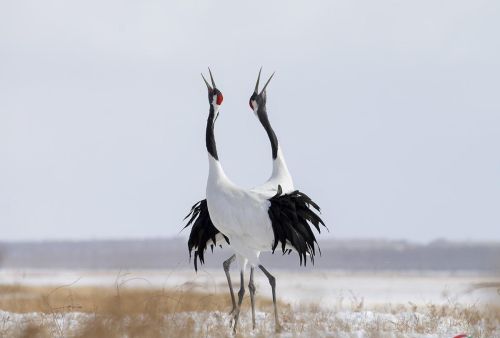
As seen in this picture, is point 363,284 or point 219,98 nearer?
point 219,98

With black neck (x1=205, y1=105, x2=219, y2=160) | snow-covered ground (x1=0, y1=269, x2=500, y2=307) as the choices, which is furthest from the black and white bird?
snow-covered ground (x1=0, y1=269, x2=500, y2=307)

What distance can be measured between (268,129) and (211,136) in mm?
978

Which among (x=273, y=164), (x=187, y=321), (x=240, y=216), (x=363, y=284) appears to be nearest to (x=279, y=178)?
(x=273, y=164)

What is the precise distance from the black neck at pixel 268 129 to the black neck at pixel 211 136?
32.4 inches

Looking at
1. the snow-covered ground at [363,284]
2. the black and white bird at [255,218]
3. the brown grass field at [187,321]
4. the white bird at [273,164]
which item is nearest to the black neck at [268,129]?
the white bird at [273,164]

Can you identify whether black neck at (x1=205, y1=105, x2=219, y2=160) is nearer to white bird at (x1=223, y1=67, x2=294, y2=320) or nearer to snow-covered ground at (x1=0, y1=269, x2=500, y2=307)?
white bird at (x1=223, y1=67, x2=294, y2=320)

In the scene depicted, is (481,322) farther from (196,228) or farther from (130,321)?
(130,321)

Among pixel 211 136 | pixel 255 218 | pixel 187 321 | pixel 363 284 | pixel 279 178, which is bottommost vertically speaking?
pixel 187 321

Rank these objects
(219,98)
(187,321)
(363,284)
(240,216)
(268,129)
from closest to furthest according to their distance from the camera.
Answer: (187,321)
(240,216)
(219,98)
(268,129)
(363,284)

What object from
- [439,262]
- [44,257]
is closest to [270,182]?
[439,262]

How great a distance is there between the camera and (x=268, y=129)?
1248 centimetres

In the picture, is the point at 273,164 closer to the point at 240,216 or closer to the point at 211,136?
the point at 211,136

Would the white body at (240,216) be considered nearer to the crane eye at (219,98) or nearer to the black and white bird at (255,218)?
the black and white bird at (255,218)

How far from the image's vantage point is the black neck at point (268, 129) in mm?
12299
